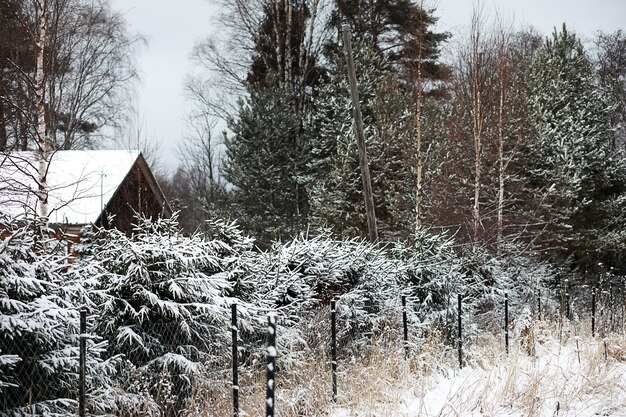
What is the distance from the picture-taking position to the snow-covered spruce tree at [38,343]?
17.6 ft

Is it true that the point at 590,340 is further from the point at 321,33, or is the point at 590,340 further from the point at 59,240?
the point at 321,33

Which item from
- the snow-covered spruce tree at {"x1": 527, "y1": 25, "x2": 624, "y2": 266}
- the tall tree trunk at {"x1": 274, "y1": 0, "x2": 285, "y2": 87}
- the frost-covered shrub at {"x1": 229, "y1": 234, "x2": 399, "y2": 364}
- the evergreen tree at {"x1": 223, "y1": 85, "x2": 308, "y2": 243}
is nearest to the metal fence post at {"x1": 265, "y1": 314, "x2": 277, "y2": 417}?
the frost-covered shrub at {"x1": 229, "y1": 234, "x2": 399, "y2": 364}

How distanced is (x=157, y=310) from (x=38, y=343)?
1.44 meters

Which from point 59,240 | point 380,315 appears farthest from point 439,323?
point 59,240

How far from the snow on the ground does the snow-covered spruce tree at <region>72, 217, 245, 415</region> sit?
1724 millimetres

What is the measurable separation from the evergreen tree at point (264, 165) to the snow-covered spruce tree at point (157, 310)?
16.7 meters

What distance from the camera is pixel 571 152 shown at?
20625 millimetres

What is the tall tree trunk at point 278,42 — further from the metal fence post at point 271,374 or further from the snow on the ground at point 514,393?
the metal fence post at point 271,374

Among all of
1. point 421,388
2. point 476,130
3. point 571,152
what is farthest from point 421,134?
point 421,388

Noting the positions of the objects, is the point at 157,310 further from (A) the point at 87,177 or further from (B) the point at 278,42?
(B) the point at 278,42

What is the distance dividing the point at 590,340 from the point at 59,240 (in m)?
8.54

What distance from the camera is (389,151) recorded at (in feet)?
65.7

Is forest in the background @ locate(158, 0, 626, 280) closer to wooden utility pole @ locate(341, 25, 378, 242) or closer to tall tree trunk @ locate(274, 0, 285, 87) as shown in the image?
tall tree trunk @ locate(274, 0, 285, 87)

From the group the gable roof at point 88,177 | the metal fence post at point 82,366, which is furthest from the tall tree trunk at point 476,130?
the metal fence post at point 82,366
